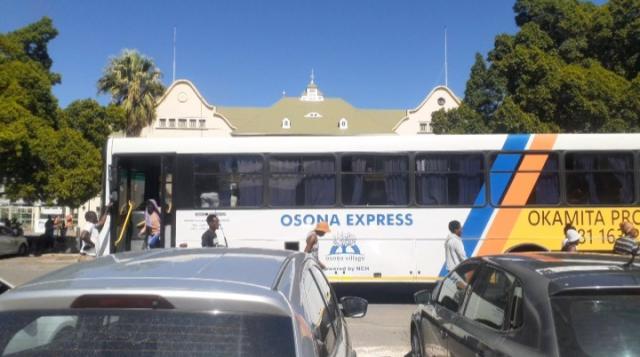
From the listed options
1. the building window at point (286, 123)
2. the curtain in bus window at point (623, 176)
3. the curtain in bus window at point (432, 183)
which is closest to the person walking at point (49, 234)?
the curtain in bus window at point (432, 183)

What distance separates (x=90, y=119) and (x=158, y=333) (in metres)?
27.8

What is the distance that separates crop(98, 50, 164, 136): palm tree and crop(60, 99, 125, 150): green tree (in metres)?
10.1

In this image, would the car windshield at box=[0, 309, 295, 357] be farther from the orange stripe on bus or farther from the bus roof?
the orange stripe on bus

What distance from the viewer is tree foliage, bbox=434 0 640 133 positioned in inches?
986

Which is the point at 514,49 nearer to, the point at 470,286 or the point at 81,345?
the point at 470,286

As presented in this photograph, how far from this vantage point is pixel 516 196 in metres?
12.2

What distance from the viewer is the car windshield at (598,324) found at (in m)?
3.48

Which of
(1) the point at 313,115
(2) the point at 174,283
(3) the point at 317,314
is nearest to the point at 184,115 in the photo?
(1) the point at 313,115

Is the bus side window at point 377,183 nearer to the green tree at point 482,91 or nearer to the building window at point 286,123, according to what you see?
the green tree at point 482,91

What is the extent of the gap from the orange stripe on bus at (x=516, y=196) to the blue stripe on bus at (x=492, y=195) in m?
0.13

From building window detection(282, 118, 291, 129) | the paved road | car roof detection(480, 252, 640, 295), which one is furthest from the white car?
building window detection(282, 118, 291, 129)

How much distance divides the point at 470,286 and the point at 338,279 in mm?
6920

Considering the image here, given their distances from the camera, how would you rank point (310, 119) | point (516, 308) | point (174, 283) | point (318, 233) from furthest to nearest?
1. point (310, 119)
2. point (318, 233)
3. point (516, 308)
4. point (174, 283)

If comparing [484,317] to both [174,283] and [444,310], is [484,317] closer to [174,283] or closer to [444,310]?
[444,310]
